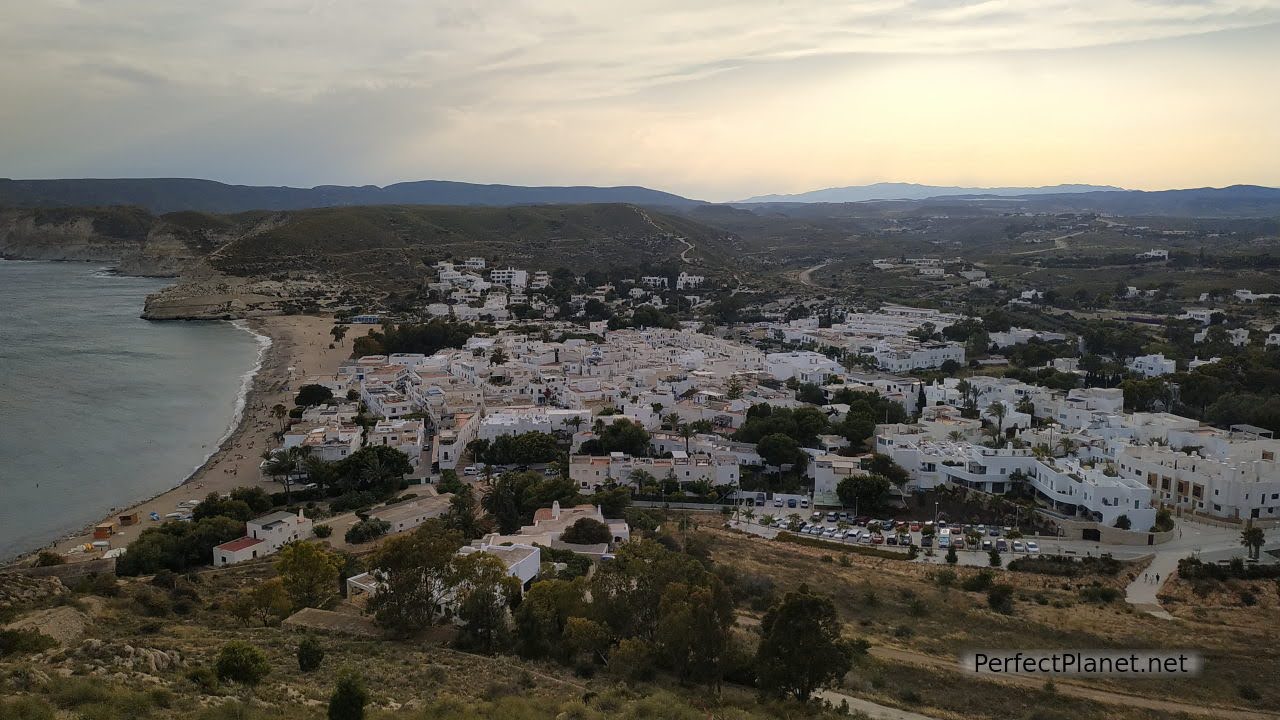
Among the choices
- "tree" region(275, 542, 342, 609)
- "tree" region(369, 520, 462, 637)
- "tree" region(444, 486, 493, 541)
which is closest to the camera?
"tree" region(369, 520, 462, 637)

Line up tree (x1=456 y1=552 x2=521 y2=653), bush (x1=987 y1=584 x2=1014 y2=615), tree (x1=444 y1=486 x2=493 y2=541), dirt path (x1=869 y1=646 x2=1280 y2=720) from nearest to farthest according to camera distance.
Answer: dirt path (x1=869 y1=646 x2=1280 y2=720) → tree (x1=456 y1=552 x2=521 y2=653) → bush (x1=987 y1=584 x2=1014 y2=615) → tree (x1=444 y1=486 x2=493 y2=541)

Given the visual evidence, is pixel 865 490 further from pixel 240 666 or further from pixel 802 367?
pixel 240 666

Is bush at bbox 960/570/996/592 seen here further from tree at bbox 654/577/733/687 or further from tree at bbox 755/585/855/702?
tree at bbox 654/577/733/687

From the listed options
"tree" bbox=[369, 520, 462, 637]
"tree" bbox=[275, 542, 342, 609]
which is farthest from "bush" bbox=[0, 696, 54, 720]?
"tree" bbox=[275, 542, 342, 609]

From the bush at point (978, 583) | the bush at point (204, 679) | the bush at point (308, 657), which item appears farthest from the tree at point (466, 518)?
the bush at point (978, 583)

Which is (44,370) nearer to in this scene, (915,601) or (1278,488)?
(915,601)

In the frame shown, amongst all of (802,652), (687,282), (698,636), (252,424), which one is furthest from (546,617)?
(687,282)
